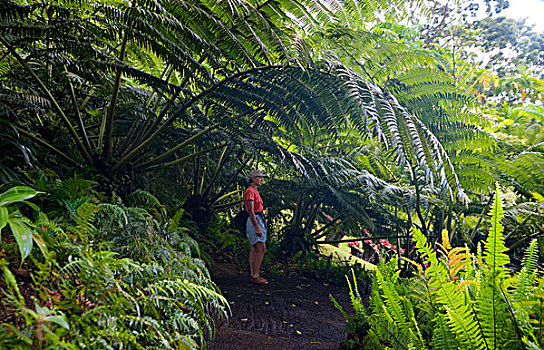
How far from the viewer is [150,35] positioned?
2.62 metres

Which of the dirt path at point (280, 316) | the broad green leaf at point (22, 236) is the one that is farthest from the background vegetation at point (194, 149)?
the dirt path at point (280, 316)

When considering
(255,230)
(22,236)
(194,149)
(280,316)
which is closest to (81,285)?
(22,236)

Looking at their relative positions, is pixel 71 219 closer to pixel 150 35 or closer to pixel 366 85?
pixel 150 35

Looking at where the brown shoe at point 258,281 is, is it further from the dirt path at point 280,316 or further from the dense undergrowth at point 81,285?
the dense undergrowth at point 81,285

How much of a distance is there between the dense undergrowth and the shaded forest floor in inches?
24.7

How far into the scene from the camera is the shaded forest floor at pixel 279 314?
2.57 m

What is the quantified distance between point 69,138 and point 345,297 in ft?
11.2

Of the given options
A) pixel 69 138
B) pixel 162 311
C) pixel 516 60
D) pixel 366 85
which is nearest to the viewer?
pixel 162 311

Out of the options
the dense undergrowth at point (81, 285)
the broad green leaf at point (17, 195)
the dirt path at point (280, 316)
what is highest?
the broad green leaf at point (17, 195)

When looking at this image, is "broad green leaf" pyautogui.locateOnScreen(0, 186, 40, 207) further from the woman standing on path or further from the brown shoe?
the brown shoe

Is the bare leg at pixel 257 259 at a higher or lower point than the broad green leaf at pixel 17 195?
lower

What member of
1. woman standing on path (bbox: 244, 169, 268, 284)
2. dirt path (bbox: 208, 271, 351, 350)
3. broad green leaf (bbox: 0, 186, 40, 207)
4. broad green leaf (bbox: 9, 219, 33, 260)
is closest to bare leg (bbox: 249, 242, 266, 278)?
woman standing on path (bbox: 244, 169, 268, 284)

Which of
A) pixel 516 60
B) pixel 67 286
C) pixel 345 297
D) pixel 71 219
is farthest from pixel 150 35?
pixel 516 60

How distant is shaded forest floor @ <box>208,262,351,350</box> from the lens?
8.44 ft
